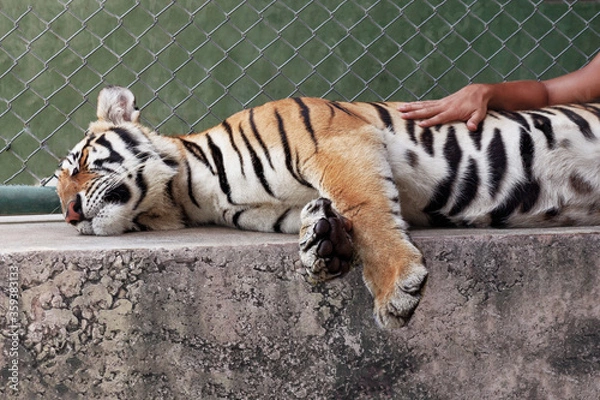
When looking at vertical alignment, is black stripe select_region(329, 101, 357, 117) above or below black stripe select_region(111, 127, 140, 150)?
below

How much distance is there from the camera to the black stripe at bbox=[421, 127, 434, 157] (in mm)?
2124

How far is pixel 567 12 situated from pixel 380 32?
902mm

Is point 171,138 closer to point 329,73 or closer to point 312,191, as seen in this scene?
point 312,191

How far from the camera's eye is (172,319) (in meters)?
1.59

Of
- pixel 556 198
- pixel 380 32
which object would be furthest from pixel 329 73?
pixel 556 198

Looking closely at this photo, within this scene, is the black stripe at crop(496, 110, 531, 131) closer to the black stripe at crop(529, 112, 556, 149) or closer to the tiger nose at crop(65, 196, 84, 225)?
the black stripe at crop(529, 112, 556, 149)

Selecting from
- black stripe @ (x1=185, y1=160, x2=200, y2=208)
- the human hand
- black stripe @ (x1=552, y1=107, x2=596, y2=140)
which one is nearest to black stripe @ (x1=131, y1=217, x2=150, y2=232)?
black stripe @ (x1=185, y1=160, x2=200, y2=208)

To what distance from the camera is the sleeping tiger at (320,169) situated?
1.99 metres

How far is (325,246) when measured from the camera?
4.99 feet

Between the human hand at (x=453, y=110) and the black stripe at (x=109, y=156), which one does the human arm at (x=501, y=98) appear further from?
the black stripe at (x=109, y=156)

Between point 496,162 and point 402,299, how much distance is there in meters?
0.74

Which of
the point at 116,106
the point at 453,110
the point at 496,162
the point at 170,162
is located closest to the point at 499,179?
the point at 496,162

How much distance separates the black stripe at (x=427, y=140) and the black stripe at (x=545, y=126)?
1.00ft

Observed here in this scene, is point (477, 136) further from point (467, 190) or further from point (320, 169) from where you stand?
point (320, 169)
